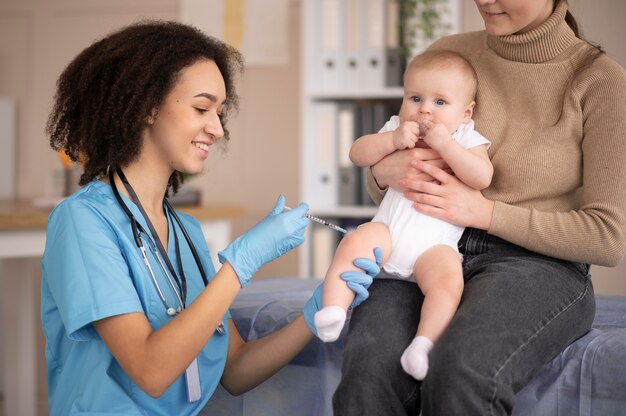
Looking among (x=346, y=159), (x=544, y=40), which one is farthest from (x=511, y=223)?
(x=346, y=159)

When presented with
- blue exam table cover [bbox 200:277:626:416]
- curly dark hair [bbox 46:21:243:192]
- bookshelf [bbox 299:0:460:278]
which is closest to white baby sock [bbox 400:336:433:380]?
blue exam table cover [bbox 200:277:626:416]

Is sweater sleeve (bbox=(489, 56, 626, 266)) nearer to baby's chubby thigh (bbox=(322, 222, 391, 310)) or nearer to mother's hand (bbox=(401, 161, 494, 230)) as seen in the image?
mother's hand (bbox=(401, 161, 494, 230))

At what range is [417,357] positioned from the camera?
47.4 inches

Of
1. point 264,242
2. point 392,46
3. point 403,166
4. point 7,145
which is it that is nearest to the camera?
point 264,242

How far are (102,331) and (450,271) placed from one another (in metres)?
0.61

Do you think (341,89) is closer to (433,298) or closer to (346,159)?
(346,159)

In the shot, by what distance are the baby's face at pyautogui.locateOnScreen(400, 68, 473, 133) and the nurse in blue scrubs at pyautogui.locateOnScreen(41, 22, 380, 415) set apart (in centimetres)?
31

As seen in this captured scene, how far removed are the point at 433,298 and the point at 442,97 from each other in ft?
1.42

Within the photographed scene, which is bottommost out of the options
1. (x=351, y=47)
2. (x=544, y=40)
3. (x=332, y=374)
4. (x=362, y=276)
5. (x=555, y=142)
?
(x=332, y=374)

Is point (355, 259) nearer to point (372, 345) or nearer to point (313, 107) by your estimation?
point (372, 345)

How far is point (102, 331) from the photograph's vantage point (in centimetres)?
135

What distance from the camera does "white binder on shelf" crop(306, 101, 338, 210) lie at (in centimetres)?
333

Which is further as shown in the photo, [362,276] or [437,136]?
[437,136]

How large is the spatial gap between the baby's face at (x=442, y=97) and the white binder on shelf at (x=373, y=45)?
5.77ft
